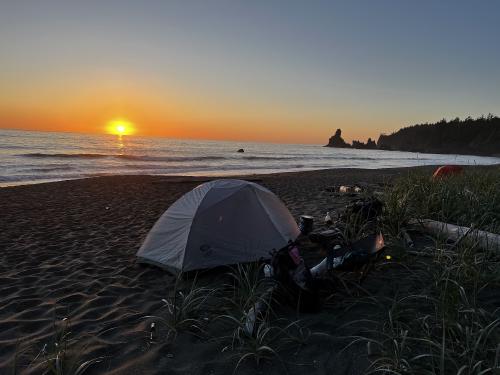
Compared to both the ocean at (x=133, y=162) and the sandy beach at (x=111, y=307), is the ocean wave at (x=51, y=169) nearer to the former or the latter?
the ocean at (x=133, y=162)

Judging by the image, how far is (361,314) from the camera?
12.0 feet

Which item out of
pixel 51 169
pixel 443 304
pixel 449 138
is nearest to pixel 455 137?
pixel 449 138

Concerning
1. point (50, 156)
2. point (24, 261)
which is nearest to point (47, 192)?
point (24, 261)

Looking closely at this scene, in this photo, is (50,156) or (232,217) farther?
(50,156)

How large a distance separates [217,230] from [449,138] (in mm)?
125492

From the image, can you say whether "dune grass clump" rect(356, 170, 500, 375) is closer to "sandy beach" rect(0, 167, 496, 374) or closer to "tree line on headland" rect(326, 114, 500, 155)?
"sandy beach" rect(0, 167, 496, 374)

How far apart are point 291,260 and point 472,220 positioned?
3.82 metres

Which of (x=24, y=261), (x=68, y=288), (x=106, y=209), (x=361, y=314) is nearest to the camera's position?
(x=361, y=314)

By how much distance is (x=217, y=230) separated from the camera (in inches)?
201

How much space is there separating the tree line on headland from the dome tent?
99565 mm

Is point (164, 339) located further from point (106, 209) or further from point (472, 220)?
point (106, 209)

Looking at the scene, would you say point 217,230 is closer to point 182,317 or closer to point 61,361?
point 182,317

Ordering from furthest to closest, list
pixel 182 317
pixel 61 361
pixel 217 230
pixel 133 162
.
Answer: pixel 133 162 → pixel 217 230 → pixel 182 317 → pixel 61 361

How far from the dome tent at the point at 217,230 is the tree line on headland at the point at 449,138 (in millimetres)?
99565
